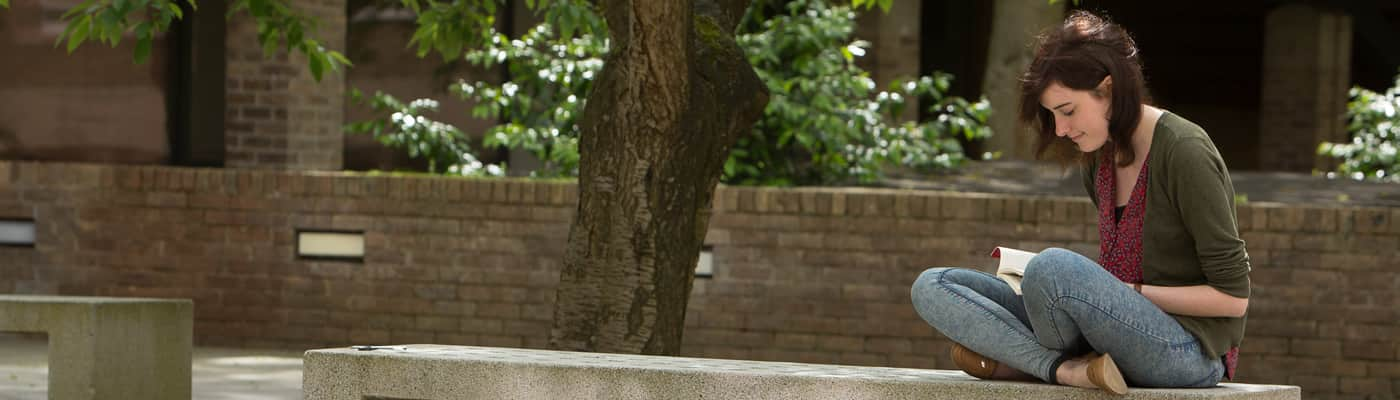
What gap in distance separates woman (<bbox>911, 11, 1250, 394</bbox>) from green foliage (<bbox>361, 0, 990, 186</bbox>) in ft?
19.0

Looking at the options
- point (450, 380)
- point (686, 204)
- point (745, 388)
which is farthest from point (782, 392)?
point (686, 204)

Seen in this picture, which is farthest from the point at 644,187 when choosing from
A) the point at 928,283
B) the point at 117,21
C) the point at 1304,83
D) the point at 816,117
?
the point at 1304,83

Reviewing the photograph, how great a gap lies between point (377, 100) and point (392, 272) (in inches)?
60.5

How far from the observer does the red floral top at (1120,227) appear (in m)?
3.91

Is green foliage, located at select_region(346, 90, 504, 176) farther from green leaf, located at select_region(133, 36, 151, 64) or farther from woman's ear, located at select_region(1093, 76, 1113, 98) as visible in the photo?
woman's ear, located at select_region(1093, 76, 1113, 98)

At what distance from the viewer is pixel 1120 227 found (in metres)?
3.97

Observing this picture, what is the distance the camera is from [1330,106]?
666 inches

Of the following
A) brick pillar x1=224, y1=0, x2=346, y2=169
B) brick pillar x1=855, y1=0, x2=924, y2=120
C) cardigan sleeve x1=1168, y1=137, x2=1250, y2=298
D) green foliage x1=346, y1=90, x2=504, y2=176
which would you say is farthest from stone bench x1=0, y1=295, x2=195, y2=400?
brick pillar x1=855, y1=0, x2=924, y2=120

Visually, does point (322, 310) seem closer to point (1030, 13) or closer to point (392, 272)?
point (392, 272)

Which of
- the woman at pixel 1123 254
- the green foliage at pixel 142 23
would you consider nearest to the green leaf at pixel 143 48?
the green foliage at pixel 142 23

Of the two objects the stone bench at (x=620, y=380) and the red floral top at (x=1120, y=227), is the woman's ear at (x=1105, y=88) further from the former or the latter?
the stone bench at (x=620, y=380)

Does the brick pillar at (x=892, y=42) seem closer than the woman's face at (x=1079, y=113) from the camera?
No

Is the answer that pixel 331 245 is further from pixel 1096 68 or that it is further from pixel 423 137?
pixel 1096 68

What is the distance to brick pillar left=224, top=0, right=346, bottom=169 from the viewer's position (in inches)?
427
